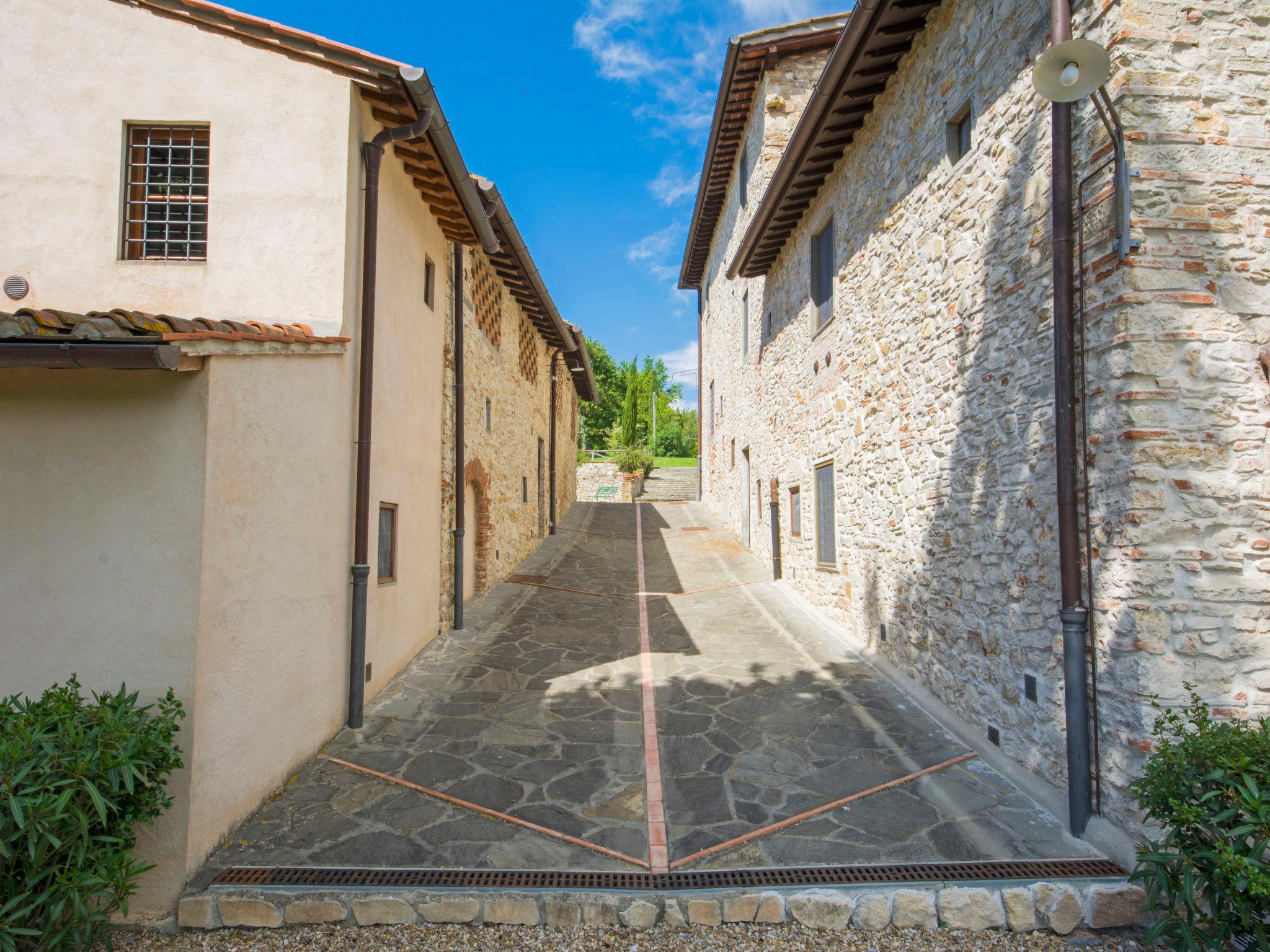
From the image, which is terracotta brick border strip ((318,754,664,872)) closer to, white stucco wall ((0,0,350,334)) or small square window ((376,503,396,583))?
small square window ((376,503,396,583))

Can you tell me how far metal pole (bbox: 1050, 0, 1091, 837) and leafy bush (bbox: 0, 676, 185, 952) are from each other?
486cm

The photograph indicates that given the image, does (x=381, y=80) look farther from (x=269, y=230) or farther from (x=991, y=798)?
(x=991, y=798)

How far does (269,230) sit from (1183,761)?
6.77 meters

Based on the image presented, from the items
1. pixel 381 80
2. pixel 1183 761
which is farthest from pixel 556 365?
pixel 1183 761

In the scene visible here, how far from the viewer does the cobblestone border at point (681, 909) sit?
11.7 feet

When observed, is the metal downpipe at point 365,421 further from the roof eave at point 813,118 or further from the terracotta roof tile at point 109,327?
the roof eave at point 813,118

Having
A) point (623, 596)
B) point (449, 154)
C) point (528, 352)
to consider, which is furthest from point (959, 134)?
point (528, 352)

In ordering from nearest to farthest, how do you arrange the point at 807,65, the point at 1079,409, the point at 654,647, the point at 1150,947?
the point at 1150,947, the point at 1079,409, the point at 654,647, the point at 807,65

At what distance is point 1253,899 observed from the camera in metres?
2.80

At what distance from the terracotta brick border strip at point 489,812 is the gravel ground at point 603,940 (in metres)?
0.49

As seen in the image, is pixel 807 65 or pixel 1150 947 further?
→ pixel 807 65

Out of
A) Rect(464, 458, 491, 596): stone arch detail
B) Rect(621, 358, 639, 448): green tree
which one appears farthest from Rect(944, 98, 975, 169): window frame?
Rect(621, 358, 639, 448): green tree

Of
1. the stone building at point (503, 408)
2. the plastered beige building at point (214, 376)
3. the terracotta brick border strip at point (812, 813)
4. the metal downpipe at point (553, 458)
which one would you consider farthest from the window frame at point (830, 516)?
the metal downpipe at point (553, 458)

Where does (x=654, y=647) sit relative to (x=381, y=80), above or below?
below
